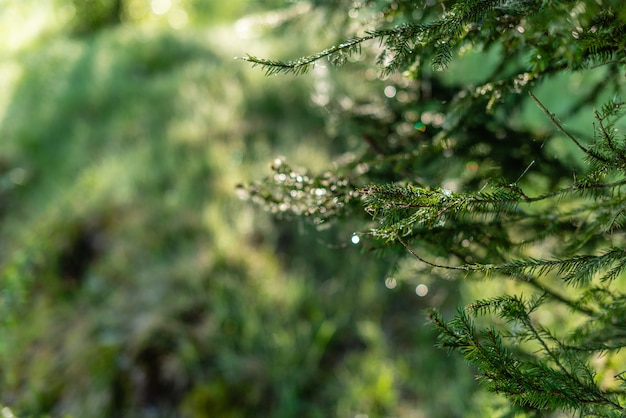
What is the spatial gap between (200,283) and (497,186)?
3.55m

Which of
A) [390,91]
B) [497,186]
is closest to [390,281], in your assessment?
[497,186]

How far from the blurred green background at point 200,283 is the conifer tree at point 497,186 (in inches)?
24.7

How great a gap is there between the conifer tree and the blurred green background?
63cm

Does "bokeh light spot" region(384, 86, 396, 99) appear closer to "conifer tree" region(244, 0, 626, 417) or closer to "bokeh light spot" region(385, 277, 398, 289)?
"conifer tree" region(244, 0, 626, 417)

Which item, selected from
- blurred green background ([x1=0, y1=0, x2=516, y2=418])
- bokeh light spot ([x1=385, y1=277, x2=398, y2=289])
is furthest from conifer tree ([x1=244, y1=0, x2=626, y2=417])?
blurred green background ([x1=0, y1=0, x2=516, y2=418])

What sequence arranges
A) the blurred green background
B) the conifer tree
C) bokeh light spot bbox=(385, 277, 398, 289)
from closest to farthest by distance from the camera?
1. the conifer tree
2. bokeh light spot bbox=(385, 277, 398, 289)
3. the blurred green background

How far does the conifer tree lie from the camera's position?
1.19 metres

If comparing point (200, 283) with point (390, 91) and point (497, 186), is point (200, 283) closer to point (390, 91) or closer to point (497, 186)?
point (390, 91)

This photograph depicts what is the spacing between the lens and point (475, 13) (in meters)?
1.18

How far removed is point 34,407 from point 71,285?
4.97 feet

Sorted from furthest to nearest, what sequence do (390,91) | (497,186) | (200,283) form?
(200,283) → (390,91) → (497,186)

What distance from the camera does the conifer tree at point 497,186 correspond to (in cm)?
119

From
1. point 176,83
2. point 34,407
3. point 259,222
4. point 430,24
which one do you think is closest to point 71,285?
point 34,407

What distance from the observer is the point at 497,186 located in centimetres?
125
